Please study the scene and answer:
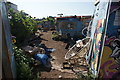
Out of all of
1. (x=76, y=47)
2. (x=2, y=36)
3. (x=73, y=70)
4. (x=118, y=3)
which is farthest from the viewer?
(x=76, y=47)

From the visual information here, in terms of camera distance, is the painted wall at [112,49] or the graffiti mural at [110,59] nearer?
the painted wall at [112,49]

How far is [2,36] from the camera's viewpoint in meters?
3.46

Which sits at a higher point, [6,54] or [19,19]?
[19,19]

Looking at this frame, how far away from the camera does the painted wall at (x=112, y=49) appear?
4.15 metres

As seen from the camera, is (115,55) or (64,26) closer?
(115,55)

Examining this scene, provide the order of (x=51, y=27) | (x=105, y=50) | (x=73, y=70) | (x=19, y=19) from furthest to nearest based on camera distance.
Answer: (x=51, y=27) < (x=19, y=19) < (x=73, y=70) < (x=105, y=50)

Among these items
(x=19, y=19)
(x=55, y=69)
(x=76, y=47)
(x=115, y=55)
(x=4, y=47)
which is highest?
(x=19, y=19)

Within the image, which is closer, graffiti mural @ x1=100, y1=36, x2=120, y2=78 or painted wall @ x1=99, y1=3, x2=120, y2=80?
painted wall @ x1=99, y1=3, x2=120, y2=80

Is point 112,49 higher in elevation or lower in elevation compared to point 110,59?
higher

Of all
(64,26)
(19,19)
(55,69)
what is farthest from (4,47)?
(64,26)

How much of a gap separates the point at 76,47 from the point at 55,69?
2.73 meters

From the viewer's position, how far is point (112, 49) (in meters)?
4.34

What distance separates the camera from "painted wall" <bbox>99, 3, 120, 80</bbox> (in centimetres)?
415

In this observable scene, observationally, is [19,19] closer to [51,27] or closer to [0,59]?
[0,59]
